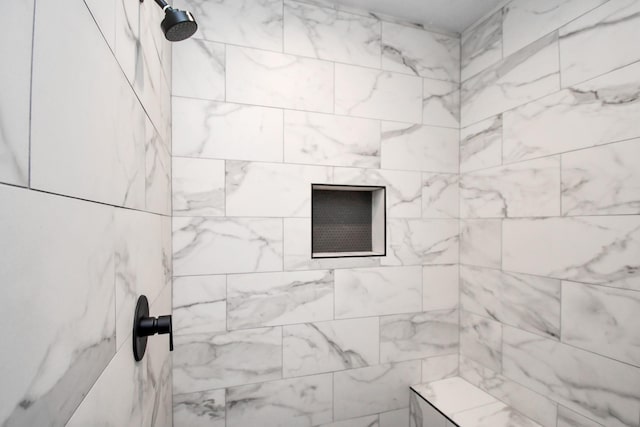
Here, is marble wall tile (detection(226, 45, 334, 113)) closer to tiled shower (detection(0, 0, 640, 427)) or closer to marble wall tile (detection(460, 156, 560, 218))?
tiled shower (detection(0, 0, 640, 427))

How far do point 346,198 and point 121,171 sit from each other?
125 centimetres

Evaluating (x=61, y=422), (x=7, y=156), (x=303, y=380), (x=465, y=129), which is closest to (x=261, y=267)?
(x=303, y=380)

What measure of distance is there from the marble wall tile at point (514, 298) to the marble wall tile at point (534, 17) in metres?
1.09

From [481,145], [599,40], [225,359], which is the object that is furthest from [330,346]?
[599,40]

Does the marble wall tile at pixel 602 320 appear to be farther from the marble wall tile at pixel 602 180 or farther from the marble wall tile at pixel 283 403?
the marble wall tile at pixel 283 403

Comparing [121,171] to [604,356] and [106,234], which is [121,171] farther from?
[604,356]

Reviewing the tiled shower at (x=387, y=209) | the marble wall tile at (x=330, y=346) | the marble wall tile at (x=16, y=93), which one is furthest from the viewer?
the marble wall tile at (x=330, y=346)

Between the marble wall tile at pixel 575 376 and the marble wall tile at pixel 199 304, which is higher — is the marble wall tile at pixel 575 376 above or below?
below

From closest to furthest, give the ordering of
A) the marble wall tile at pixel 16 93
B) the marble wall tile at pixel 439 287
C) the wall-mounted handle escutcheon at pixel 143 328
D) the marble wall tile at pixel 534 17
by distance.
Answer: the marble wall tile at pixel 16 93, the wall-mounted handle escutcheon at pixel 143 328, the marble wall tile at pixel 534 17, the marble wall tile at pixel 439 287

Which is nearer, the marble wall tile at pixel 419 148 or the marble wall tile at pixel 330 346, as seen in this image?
the marble wall tile at pixel 330 346

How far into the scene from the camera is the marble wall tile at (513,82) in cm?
132

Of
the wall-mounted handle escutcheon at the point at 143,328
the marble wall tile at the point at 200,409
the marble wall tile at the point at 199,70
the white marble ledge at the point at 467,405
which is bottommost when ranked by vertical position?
the white marble ledge at the point at 467,405

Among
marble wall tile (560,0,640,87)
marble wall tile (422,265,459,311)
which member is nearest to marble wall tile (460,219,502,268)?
marble wall tile (422,265,459,311)

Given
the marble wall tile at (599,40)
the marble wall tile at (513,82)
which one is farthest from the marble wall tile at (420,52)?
the marble wall tile at (599,40)
